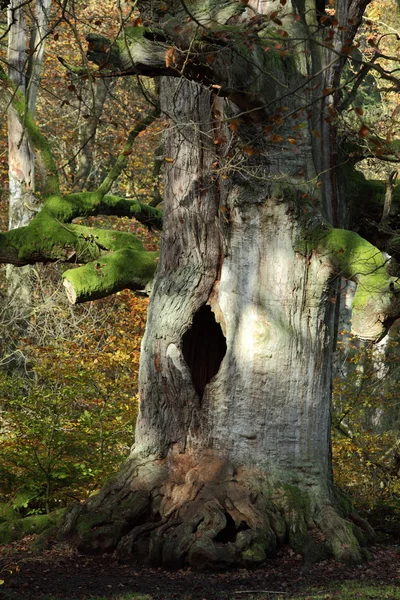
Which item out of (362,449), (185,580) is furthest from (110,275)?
(362,449)

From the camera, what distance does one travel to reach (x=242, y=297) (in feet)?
25.8

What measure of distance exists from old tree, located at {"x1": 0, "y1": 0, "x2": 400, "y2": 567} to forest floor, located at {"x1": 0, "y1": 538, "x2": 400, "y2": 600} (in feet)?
0.52

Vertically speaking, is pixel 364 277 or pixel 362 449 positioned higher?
pixel 364 277

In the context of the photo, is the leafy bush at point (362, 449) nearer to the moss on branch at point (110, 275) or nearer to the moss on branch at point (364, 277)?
the moss on branch at point (110, 275)

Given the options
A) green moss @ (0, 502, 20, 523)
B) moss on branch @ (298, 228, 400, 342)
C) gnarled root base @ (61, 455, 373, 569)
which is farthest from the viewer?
green moss @ (0, 502, 20, 523)

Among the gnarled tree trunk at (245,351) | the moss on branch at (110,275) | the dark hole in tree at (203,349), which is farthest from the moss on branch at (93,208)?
the dark hole in tree at (203,349)

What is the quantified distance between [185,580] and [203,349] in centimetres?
279

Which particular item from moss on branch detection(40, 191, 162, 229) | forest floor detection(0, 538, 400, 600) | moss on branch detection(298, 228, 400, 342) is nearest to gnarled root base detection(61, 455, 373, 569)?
forest floor detection(0, 538, 400, 600)

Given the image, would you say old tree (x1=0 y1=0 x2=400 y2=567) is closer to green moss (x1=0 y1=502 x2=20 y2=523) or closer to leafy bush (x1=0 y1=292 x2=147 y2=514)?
green moss (x1=0 y1=502 x2=20 y2=523)

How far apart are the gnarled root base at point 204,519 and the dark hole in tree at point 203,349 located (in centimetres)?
108

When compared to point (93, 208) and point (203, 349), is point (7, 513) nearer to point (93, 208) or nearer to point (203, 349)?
point (203, 349)

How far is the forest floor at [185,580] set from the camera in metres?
5.99

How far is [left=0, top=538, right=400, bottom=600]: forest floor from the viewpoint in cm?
599

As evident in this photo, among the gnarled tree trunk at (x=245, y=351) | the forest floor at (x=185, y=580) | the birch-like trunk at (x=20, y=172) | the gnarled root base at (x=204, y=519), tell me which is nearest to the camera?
the forest floor at (x=185, y=580)
